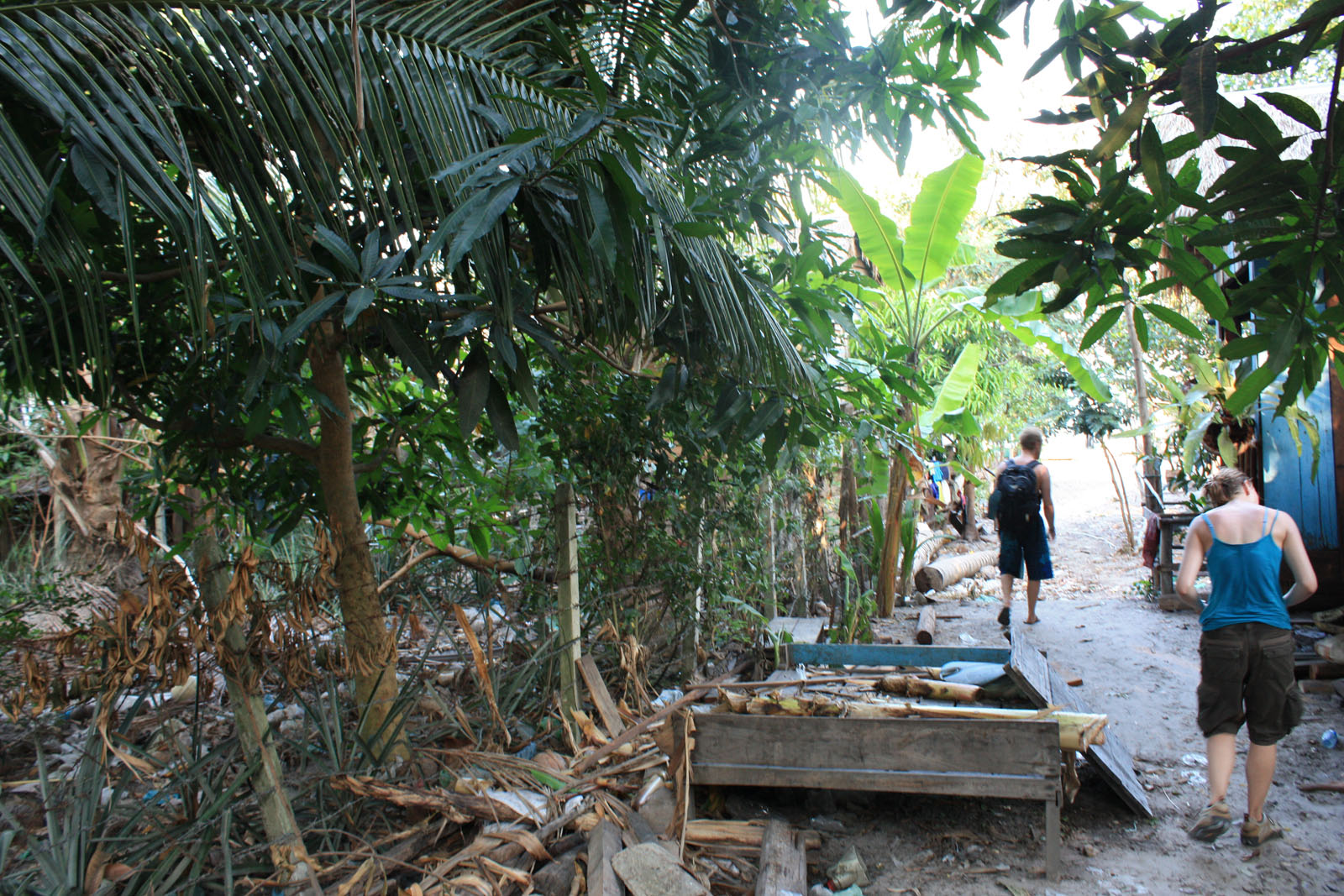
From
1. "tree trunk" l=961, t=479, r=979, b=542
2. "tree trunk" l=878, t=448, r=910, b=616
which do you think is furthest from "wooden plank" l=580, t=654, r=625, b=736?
"tree trunk" l=961, t=479, r=979, b=542

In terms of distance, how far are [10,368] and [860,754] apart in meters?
3.17

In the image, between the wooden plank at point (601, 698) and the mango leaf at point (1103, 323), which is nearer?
the mango leaf at point (1103, 323)

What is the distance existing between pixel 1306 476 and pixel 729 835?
5.60 meters

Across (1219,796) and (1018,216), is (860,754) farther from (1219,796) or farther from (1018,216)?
(1018,216)

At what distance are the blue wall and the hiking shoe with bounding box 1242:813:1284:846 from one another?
12.1 feet

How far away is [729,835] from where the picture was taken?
117 inches

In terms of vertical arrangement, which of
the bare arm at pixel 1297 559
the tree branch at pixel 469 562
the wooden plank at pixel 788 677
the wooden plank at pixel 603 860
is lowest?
the wooden plank at pixel 603 860

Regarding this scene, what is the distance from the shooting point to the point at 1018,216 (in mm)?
1530

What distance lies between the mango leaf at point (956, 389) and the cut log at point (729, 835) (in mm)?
4225

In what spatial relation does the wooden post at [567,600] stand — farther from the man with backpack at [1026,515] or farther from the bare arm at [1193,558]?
the man with backpack at [1026,515]

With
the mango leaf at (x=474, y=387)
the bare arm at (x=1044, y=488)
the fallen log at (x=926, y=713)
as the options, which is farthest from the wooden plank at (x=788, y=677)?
the bare arm at (x=1044, y=488)

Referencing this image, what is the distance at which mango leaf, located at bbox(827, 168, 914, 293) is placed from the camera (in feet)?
19.0

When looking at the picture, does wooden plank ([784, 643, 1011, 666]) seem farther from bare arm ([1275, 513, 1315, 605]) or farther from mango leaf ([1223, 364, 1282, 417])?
mango leaf ([1223, 364, 1282, 417])

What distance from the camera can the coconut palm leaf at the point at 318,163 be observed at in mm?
1613
